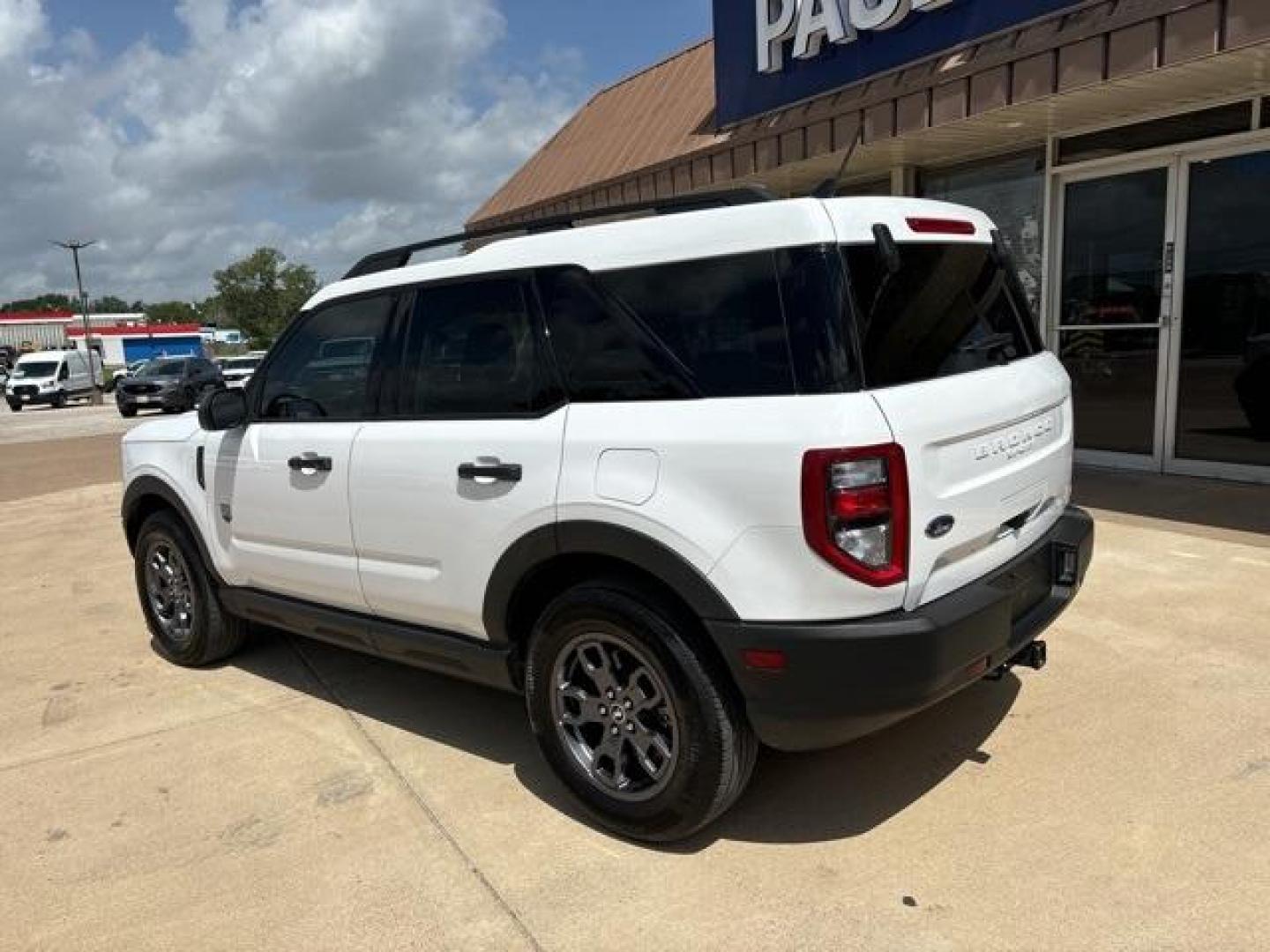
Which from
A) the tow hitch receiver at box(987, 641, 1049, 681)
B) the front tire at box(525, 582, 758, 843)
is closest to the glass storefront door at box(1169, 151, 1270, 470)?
the tow hitch receiver at box(987, 641, 1049, 681)

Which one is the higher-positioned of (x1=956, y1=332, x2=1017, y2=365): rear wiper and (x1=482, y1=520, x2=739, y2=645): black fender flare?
(x1=956, y1=332, x2=1017, y2=365): rear wiper

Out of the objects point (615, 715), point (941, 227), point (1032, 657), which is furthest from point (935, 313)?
point (615, 715)

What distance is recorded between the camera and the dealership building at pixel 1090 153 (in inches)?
241

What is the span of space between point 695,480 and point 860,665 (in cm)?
64

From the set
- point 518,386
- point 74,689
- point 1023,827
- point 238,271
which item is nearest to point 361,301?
point 518,386

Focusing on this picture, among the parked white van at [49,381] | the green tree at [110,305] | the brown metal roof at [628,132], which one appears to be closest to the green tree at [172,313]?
the green tree at [110,305]

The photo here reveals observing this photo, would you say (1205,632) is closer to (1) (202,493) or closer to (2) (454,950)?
(2) (454,950)

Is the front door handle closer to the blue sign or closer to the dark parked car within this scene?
the blue sign

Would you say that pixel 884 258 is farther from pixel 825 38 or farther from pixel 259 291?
pixel 259 291

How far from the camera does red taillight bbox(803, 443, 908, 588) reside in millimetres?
2441

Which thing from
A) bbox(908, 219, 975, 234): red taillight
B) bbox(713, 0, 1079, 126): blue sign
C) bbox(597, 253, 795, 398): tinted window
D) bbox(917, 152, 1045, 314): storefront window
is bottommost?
bbox(597, 253, 795, 398): tinted window

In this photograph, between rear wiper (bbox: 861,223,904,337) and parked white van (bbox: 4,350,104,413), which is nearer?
rear wiper (bbox: 861,223,904,337)

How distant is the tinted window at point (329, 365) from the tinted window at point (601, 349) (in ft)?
2.94

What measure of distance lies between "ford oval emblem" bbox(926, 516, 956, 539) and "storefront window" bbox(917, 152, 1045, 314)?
6.23 m
